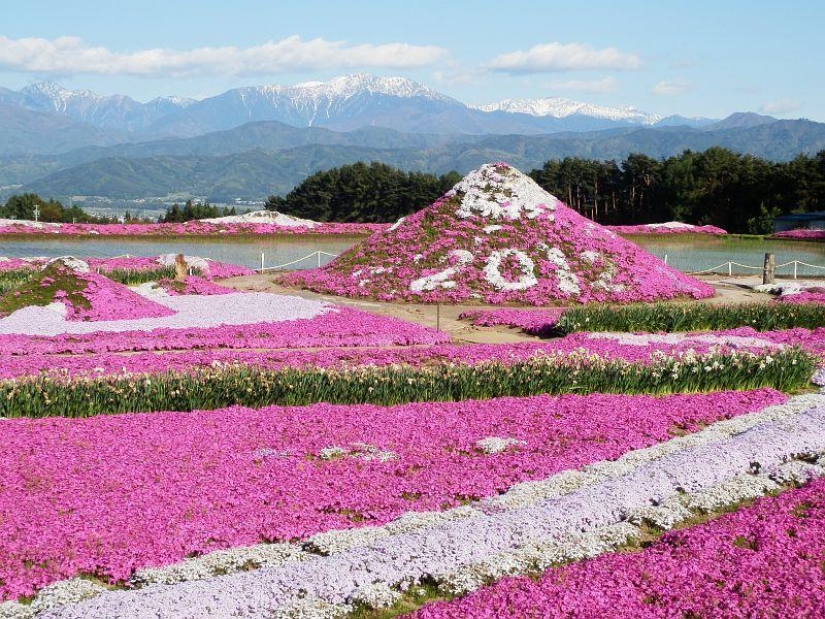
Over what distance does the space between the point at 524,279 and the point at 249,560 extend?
93.9ft

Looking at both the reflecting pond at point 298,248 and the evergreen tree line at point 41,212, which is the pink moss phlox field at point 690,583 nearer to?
the reflecting pond at point 298,248

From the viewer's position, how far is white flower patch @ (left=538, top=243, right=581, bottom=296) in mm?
37344

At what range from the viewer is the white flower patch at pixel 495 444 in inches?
584

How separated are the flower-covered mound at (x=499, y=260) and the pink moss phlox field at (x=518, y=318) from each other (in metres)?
4.10

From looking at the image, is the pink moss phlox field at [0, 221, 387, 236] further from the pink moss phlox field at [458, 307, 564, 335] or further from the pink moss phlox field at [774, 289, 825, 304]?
the pink moss phlox field at [458, 307, 564, 335]

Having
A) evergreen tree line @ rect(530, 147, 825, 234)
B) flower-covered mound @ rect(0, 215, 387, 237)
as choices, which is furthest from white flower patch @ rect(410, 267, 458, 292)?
evergreen tree line @ rect(530, 147, 825, 234)

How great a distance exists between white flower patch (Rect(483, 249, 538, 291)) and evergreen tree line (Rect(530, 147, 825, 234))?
203 feet

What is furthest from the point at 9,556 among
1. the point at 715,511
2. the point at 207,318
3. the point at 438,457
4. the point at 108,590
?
the point at 207,318

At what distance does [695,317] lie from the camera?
1154 inches

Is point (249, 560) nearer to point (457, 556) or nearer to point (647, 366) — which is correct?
point (457, 556)

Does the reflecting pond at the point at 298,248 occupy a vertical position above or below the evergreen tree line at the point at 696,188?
below

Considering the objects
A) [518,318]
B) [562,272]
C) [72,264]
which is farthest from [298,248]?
[518,318]

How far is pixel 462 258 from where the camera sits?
128 ft

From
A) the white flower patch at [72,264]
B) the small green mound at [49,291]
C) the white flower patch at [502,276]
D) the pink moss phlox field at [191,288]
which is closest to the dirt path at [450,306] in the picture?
the white flower patch at [502,276]
